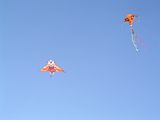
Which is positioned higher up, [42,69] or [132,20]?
[132,20]

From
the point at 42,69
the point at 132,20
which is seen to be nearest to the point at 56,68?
the point at 42,69

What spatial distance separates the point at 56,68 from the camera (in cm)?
3150

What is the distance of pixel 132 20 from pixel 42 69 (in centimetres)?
1163

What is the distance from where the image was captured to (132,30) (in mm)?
25703

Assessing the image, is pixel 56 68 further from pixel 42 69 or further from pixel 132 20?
pixel 132 20

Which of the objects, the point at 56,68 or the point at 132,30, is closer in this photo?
the point at 132,30

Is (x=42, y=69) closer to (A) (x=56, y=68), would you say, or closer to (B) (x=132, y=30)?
(A) (x=56, y=68)

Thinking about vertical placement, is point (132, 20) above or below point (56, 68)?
above

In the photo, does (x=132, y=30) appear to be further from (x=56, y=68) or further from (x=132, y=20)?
(x=56, y=68)

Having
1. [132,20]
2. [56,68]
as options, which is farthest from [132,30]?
[56,68]

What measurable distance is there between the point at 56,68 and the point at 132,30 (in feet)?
33.8

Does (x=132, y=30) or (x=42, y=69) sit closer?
(x=132, y=30)

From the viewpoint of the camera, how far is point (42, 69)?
3139 centimetres

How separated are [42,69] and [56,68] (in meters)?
1.61
